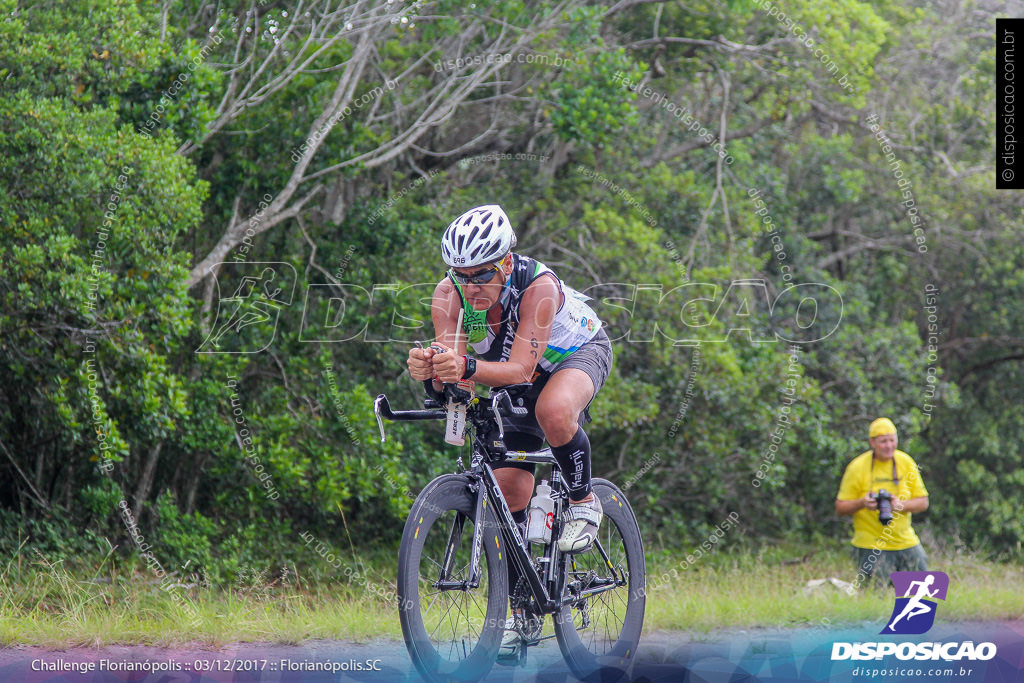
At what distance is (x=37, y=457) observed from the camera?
730 centimetres

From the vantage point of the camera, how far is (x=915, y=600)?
5277 millimetres

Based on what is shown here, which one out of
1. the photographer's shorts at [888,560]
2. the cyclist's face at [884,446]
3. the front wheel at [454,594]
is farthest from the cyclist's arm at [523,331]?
the photographer's shorts at [888,560]

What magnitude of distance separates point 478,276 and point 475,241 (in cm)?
15

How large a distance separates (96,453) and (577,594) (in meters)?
3.53

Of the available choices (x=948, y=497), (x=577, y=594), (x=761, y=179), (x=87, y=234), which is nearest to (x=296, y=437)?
(x=87, y=234)

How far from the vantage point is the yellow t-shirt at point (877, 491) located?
636 centimetres

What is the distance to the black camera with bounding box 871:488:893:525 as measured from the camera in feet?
20.4

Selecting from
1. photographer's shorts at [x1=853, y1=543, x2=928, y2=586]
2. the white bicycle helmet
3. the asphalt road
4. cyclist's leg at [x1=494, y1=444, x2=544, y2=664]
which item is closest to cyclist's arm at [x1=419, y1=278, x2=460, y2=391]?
the white bicycle helmet

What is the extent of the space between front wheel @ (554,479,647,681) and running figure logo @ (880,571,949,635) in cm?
155

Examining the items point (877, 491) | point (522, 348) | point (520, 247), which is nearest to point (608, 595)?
point (522, 348)

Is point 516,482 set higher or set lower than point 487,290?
lower

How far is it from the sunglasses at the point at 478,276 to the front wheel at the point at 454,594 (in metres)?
0.77

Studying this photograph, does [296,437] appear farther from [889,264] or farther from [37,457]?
[889,264]

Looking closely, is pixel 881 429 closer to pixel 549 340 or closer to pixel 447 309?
pixel 549 340
